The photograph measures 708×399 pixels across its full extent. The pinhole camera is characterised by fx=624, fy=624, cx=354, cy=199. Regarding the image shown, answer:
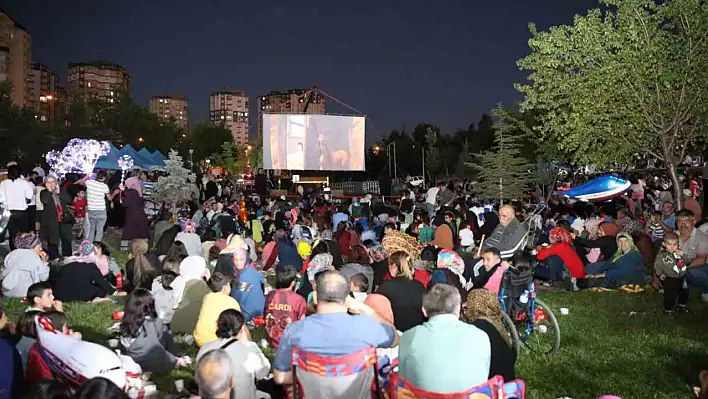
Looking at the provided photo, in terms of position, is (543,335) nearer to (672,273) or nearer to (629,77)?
(672,273)

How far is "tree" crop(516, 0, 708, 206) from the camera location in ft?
44.9

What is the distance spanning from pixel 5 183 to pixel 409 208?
33.7ft

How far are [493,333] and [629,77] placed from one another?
11.9m

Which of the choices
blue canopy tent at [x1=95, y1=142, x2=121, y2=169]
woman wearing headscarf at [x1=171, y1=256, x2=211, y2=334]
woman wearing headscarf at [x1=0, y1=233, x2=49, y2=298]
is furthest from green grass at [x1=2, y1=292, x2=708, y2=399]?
blue canopy tent at [x1=95, y1=142, x2=121, y2=169]

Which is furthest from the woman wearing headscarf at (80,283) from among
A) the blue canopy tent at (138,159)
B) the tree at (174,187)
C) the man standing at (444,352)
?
the blue canopy tent at (138,159)

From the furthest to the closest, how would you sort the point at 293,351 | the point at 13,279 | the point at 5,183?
1. the point at 5,183
2. the point at 13,279
3. the point at 293,351

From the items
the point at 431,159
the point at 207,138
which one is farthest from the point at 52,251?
the point at 207,138

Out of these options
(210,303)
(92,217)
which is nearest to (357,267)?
(210,303)

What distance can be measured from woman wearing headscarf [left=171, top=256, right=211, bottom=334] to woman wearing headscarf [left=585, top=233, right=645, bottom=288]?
6.14 metres

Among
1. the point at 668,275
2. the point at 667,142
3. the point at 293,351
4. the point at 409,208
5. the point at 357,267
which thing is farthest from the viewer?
the point at 409,208

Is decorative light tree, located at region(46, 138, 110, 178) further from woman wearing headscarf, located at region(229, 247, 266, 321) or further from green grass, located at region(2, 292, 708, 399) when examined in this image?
woman wearing headscarf, located at region(229, 247, 266, 321)

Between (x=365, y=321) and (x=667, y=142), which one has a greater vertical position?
(x=667, y=142)

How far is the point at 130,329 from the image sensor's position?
5512 mm

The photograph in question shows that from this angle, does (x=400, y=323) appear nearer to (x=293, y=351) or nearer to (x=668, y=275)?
(x=293, y=351)
